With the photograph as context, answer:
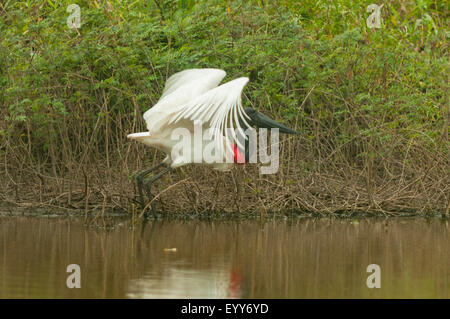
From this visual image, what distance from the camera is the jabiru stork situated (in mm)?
9016

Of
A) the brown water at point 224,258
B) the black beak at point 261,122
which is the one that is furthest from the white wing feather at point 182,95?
the brown water at point 224,258

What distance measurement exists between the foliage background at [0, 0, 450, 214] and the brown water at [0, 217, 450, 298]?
2.20 ft

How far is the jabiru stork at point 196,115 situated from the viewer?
9016 mm

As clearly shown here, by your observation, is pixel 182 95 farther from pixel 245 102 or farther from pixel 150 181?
pixel 245 102

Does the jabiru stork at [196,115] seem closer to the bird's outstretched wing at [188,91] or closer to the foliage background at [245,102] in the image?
the bird's outstretched wing at [188,91]

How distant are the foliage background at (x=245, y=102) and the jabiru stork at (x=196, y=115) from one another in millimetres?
420

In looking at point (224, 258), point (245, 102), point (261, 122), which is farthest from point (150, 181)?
point (224, 258)

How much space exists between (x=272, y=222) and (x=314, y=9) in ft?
16.9

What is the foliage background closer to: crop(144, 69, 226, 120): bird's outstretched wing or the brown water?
the brown water

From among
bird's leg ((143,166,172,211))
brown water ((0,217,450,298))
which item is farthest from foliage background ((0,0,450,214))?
brown water ((0,217,450,298))

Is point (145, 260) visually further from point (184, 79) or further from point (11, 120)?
point (11, 120)
